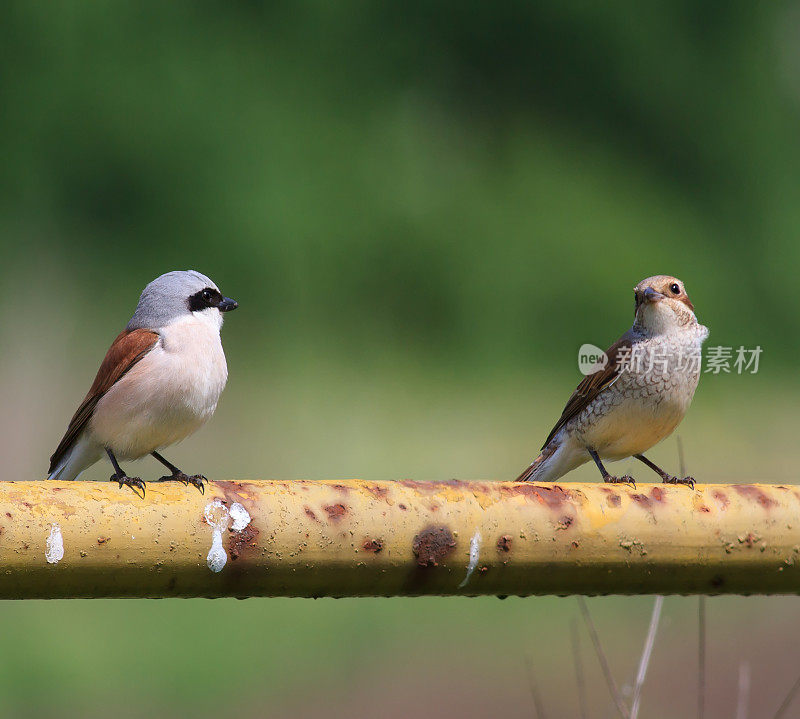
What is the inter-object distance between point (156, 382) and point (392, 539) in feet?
3.33

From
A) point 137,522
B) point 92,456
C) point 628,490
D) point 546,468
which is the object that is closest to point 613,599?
point 546,468

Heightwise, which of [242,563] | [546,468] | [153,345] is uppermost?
[153,345]

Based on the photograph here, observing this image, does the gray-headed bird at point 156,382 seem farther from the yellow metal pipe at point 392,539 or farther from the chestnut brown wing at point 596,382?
the chestnut brown wing at point 596,382

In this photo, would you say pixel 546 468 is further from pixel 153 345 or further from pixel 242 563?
pixel 242 563

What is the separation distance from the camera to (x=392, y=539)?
5.30ft

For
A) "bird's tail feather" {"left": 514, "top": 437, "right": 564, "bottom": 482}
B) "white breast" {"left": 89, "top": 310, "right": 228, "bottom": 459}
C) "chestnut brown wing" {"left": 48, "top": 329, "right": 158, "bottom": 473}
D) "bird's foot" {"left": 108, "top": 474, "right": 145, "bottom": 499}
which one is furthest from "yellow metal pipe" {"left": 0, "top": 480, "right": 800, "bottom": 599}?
"bird's tail feather" {"left": 514, "top": 437, "right": 564, "bottom": 482}

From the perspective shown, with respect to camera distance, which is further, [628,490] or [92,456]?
Result: [92,456]

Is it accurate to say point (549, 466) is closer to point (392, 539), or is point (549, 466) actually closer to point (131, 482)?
point (131, 482)

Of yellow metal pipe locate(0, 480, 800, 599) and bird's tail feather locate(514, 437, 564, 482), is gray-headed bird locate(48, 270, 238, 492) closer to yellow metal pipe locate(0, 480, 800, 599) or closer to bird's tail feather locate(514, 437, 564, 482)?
yellow metal pipe locate(0, 480, 800, 599)

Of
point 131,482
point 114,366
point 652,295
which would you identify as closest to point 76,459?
point 114,366

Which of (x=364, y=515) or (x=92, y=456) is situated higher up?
(x=364, y=515)

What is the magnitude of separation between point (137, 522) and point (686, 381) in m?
1.87

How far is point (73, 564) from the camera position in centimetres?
147

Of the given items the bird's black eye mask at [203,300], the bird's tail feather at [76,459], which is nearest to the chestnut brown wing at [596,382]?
the bird's black eye mask at [203,300]
